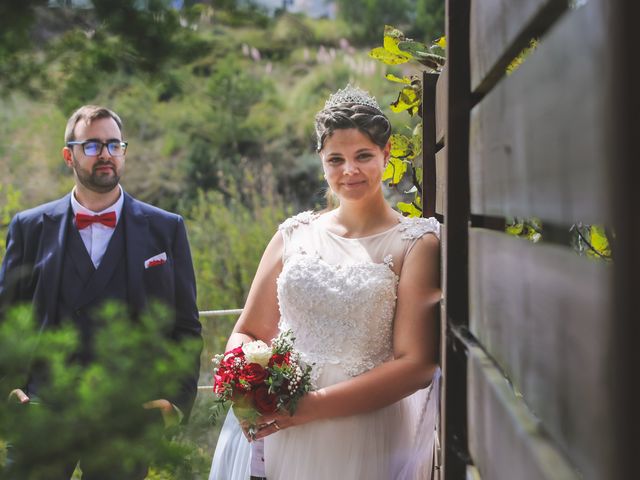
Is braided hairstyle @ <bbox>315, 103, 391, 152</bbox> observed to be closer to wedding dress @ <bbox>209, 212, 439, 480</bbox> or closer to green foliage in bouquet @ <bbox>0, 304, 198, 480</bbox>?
wedding dress @ <bbox>209, 212, 439, 480</bbox>

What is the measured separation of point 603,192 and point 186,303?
10.9ft

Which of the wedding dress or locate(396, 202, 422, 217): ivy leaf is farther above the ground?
locate(396, 202, 422, 217): ivy leaf

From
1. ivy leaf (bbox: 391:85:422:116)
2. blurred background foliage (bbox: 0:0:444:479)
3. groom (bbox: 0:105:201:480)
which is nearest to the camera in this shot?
blurred background foliage (bbox: 0:0:444:479)

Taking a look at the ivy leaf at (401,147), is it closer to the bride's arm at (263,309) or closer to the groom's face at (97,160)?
the bride's arm at (263,309)

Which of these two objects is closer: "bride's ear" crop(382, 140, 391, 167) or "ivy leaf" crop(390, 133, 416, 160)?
"bride's ear" crop(382, 140, 391, 167)

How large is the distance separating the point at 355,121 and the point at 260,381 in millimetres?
1012

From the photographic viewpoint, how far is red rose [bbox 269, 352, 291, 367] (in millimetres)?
2744

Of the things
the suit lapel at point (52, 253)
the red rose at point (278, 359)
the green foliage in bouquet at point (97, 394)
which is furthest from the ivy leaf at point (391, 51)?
the green foliage in bouquet at point (97, 394)

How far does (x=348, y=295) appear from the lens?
115 inches

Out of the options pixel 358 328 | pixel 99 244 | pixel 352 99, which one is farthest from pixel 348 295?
pixel 99 244

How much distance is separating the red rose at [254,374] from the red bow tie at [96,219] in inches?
53.4

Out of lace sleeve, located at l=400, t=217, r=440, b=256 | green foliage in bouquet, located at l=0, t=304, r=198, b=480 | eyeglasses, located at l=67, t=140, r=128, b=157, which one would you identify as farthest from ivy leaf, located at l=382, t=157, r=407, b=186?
green foliage in bouquet, located at l=0, t=304, r=198, b=480

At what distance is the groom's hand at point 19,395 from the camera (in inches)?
33.3

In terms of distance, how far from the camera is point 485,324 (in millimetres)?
1391
